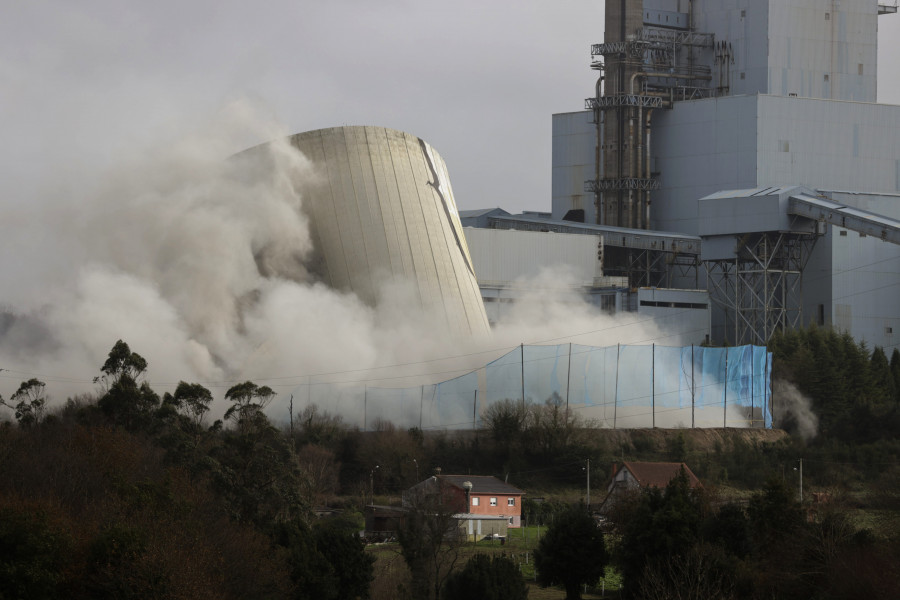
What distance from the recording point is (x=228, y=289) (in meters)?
46.0

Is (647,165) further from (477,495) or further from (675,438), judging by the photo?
(477,495)

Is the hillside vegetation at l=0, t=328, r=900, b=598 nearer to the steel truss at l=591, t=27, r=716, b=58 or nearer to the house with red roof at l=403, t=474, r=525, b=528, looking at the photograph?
the house with red roof at l=403, t=474, r=525, b=528

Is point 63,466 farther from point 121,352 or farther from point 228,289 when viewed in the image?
point 228,289

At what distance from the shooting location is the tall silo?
159 feet

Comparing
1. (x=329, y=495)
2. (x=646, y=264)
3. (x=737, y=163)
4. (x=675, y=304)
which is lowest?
(x=329, y=495)

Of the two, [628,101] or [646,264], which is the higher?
[628,101]

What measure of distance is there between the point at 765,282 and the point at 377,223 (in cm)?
1622

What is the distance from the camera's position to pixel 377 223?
4875cm

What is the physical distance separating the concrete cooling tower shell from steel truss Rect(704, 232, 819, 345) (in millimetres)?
12341

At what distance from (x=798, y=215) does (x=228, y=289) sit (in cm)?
2260

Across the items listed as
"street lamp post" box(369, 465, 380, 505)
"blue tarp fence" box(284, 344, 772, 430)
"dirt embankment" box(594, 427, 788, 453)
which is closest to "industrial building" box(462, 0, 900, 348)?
"blue tarp fence" box(284, 344, 772, 430)

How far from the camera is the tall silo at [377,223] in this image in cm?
4856

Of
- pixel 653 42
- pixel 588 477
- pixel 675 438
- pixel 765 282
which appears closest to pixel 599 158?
pixel 653 42

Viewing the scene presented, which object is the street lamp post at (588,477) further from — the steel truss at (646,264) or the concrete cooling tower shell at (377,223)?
the steel truss at (646,264)
